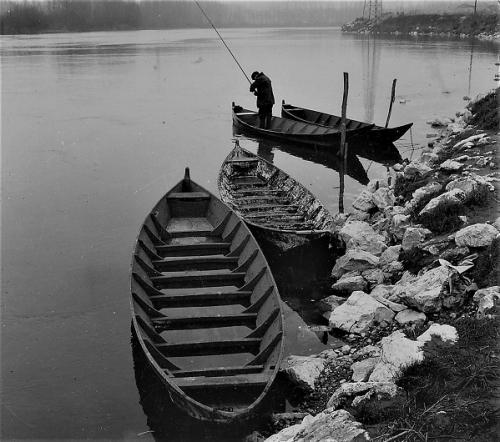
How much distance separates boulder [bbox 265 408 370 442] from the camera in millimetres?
5199

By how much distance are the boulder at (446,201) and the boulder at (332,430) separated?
6.19 m

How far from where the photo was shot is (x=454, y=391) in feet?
19.1

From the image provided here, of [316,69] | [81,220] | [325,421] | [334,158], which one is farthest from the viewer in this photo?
[316,69]

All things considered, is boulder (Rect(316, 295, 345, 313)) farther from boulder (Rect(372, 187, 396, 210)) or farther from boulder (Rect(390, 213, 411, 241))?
boulder (Rect(372, 187, 396, 210))

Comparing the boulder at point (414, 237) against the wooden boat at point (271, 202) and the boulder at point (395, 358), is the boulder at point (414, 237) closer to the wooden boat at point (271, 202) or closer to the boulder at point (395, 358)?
the wooden boat at point (271, 202)

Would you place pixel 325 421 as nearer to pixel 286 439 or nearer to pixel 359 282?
pixel 286 439

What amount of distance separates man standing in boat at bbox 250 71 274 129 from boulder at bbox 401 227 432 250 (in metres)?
13.3

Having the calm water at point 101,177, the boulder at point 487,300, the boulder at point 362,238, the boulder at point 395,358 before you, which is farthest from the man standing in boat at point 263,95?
the boulder at point 395,358

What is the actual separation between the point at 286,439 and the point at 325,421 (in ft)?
2.56

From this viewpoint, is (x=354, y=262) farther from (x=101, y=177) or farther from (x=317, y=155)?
(x=317, y=155)

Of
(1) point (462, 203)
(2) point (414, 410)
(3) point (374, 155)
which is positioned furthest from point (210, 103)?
(2) point (414, 410)

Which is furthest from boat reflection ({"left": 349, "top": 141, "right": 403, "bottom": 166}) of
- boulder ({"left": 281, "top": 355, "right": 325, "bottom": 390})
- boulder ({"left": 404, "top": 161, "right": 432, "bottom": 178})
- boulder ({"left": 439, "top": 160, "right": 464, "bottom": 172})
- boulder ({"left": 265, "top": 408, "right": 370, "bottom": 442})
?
boulder ({"left": 265, "top": 408, "right": 370, "bottom": 442})

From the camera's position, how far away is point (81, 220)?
47.5 ft

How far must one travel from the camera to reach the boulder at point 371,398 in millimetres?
5738
